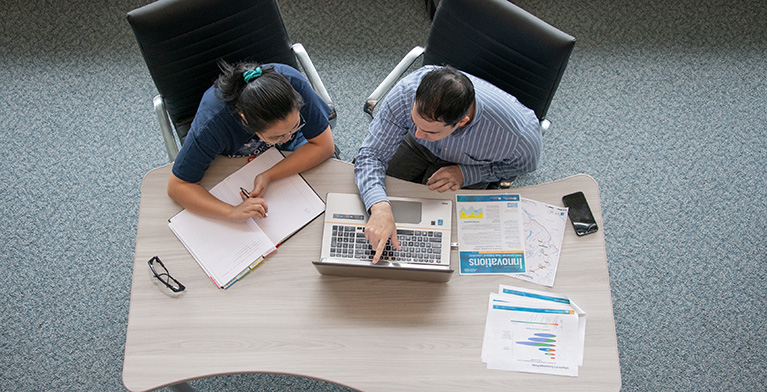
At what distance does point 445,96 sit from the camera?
1253mm

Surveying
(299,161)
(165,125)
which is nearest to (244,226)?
(299,161)

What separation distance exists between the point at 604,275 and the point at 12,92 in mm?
2621

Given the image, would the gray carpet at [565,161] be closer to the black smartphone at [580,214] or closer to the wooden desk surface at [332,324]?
the wooden desk surface at [332,324]

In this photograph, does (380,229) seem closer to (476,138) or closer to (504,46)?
(476,138)

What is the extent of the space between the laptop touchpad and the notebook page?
0.35 m

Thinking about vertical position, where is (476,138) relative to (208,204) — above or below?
above

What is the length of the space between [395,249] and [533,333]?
415 mm

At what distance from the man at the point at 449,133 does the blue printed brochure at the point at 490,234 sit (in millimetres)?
92

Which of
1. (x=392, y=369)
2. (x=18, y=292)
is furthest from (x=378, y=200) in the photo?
(x=18, y=292)

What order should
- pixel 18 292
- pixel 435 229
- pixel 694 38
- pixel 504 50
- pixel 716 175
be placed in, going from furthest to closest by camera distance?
pixel 694 38 < pixel 716 175 < pixel 18 292 < pixel 504 50 < pixel 435 229

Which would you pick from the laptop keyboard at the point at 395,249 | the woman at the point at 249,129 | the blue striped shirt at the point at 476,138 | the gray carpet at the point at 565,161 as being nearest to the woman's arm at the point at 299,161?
the woman at the point at 249,129

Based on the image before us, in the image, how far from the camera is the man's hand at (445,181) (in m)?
1.46

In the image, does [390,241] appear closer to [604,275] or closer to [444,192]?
[444,192]

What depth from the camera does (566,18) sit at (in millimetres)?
2570
